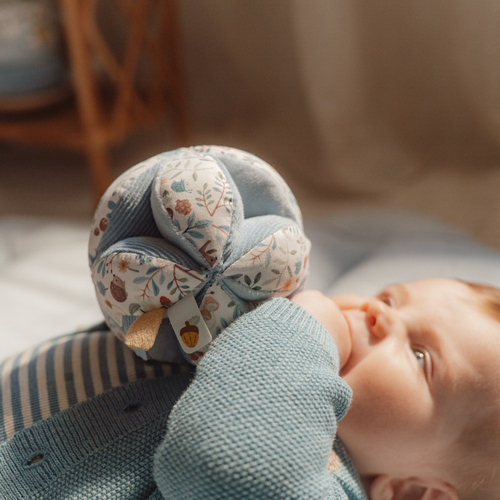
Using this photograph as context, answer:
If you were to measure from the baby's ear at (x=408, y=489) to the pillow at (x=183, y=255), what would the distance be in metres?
0.26

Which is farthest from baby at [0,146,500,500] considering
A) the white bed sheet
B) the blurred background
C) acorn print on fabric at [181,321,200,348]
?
the blurred background

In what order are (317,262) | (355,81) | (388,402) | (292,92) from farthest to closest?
1. (292,92)
2. (355,81)
3. (317,262)
4. (388,402)

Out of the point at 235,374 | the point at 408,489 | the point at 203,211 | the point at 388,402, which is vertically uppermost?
the point at 203,211

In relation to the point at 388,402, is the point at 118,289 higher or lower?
higher

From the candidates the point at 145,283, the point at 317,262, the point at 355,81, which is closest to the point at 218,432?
the point at 145,283

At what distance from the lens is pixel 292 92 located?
1463 mm

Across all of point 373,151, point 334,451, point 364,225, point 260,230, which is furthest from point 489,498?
point 373,151

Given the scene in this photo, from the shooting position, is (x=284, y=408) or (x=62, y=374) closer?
(x=284, y=408)

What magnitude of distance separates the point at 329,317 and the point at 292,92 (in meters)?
1.00

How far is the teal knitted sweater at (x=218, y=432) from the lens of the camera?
435mm

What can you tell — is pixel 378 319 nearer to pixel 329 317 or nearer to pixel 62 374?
pixel 329 317

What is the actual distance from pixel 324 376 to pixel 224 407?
3.8 inches

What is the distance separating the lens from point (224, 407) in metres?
0.45

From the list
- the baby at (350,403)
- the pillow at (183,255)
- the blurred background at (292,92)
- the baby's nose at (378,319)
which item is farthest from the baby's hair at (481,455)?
the blurred background at (292,92)
